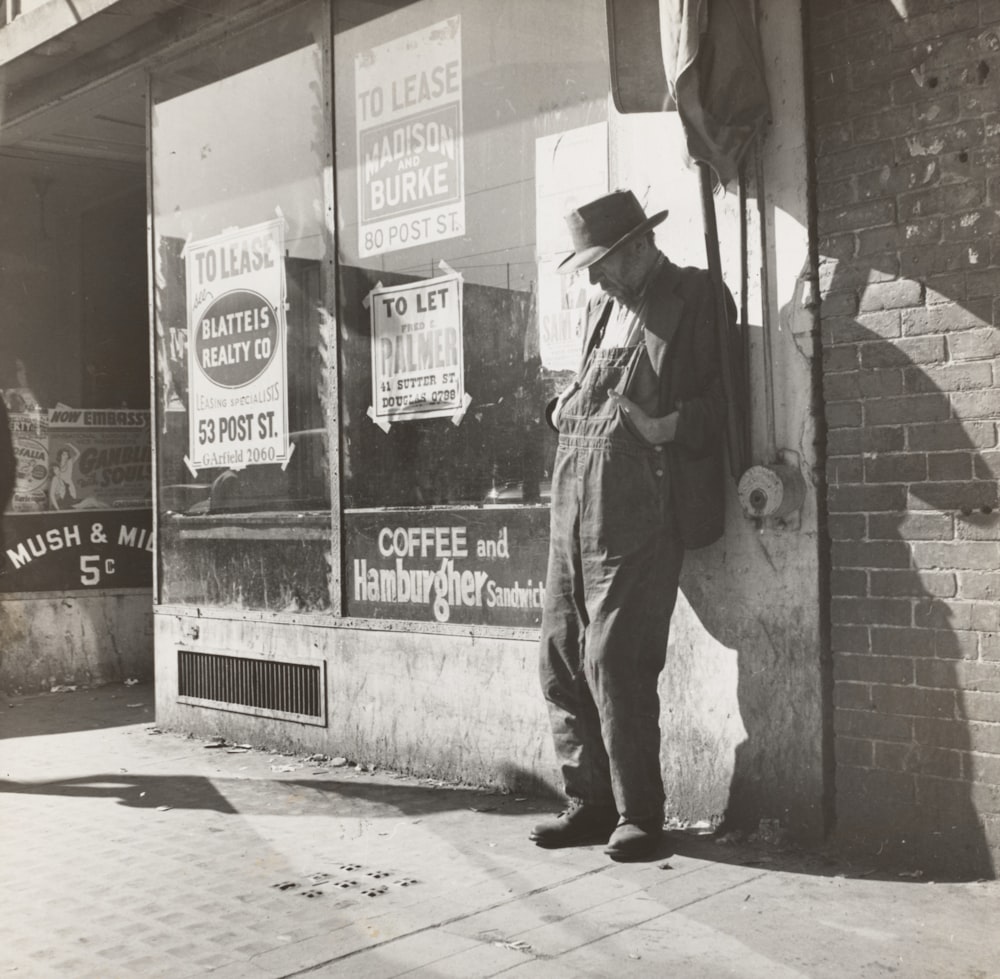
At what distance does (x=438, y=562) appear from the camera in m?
6.09

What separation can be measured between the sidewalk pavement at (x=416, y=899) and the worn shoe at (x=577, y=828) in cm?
7

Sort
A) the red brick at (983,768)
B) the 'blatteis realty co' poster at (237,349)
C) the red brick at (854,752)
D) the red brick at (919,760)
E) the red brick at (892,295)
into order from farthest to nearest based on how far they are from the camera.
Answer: the 'blatteis realty co' poster at (237,349) < the red brick at (854,752) < the red brick at (892,295) < the red brick at (919,760) < the red brick at (983,768)

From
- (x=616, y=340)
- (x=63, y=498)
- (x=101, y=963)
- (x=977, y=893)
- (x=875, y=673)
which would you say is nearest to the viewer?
(x=101, y=963)

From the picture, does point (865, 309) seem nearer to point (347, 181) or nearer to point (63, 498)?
point (347, 181)

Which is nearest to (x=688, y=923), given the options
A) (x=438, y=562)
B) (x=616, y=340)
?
(x=616, y=340)

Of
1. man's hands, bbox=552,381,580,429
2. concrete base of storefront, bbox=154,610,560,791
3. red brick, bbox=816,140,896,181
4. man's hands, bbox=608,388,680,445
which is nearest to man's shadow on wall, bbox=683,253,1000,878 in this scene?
red brick, bbox=816,140,896,181

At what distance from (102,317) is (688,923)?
7.88m

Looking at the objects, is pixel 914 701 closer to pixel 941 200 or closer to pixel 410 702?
pixel 941 200

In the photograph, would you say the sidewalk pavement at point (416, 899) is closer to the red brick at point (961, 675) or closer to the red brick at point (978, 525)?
the red brick at point (961, 675)

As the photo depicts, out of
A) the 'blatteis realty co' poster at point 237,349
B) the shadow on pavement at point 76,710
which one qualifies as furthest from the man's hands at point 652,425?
the shadow on pavement at point 76,710

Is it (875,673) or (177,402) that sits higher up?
(177,402)

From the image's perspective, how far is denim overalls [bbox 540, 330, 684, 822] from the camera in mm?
4602

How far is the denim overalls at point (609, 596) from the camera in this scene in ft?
15.1

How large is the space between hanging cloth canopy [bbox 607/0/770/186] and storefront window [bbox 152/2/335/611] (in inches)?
94.2
